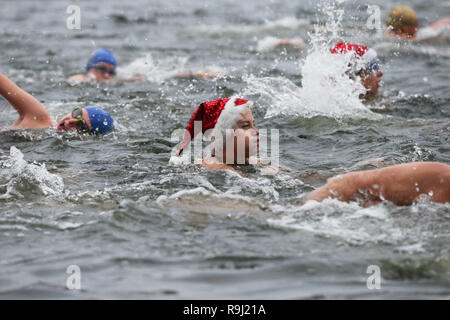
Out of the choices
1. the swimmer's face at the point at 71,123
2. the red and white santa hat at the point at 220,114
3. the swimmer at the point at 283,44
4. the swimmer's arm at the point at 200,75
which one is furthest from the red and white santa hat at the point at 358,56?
the swimmer at the point at 283,44

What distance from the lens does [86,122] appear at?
898 centimetres

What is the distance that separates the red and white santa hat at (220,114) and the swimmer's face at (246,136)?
0.05 m

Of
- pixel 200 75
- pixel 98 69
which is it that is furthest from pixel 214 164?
pixel 98 69

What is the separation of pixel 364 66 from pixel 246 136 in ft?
13.8

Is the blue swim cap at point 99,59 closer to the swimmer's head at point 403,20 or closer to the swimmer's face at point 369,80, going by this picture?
the swimmer's face at point 369,80

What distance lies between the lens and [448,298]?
4453mm

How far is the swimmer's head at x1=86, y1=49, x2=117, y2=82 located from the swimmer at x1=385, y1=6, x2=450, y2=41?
5.62 meters

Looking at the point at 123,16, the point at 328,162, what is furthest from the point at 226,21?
the point at 328,162

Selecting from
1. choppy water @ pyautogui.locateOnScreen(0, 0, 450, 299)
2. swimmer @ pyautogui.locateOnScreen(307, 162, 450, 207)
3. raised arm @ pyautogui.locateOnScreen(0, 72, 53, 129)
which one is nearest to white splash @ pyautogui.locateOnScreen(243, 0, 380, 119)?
choppy water @ pyautogui.locateOnScreen(0, 0, 450, 299)

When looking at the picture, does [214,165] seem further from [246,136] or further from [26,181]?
[26,181]

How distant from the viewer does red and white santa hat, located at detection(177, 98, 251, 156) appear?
6.84 meters

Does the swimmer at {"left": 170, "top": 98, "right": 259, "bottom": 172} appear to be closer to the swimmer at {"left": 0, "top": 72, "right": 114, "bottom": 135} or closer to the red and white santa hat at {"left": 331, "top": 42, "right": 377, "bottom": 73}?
the swimmer at {"left": 0, "top": 72, "right": 114, "bottom": 135}

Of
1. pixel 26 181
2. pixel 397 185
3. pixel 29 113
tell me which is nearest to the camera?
pixel 397 185

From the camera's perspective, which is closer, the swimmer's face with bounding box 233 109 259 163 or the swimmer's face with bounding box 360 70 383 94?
the swimmer's face with bounding box 233 109 259 163
